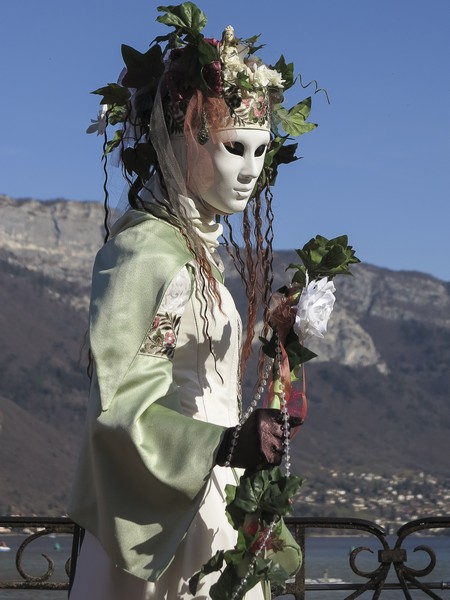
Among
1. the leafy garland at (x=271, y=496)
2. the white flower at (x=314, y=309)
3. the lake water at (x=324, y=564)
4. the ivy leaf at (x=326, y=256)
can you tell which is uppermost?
the ivy leaf at (x=326, y=256)

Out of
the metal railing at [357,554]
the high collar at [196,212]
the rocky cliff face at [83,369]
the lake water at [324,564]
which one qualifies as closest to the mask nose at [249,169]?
the high collar at [196,212]

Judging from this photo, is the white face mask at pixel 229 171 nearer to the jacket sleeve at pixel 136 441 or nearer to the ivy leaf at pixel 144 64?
the ivy leaf at pixel 144 64

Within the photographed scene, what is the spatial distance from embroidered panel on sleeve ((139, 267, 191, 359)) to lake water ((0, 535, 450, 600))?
5.98ft

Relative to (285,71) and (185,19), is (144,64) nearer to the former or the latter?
(185,19)

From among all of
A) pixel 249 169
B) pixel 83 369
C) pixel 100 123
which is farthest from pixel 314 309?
pixel 83 369

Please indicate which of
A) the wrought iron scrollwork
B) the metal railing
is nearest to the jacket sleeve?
the metal railing

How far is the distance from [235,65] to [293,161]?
44 cm

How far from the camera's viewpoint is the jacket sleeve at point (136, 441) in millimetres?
2498

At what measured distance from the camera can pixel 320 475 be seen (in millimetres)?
120938

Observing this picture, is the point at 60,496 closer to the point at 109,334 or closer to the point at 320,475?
the point at 320,475

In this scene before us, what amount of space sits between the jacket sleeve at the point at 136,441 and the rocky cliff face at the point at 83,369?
109097mm

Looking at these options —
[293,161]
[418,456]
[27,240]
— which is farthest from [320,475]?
[293,161]

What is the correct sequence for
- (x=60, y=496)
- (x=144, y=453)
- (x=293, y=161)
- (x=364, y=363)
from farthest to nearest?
(x=364, y=363) < (x=60, y=496) < (x=293, y=161) < (x=144, y=453)

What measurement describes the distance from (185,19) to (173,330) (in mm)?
782
